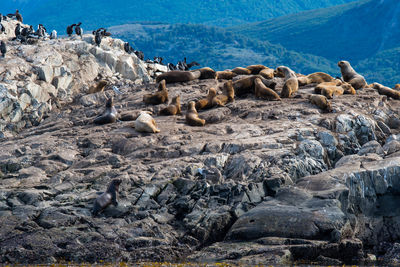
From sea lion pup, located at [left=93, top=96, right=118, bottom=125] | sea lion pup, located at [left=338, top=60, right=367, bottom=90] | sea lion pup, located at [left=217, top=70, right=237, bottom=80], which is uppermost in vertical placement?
sea lion pup, located at [left=217, top=70, right=237, bottom=80]

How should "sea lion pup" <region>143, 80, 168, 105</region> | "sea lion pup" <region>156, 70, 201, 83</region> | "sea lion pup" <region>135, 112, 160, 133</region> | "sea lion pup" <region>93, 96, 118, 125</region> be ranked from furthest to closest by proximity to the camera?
"sea lion pup" <region>156, 70, 201, 83</region>, "sea lion pup" <region>143, 80, 168, 105</region>, "sea lion pup" <region>93, 96, 118, 125</region>, "sea lion pup" <region>135, 112, 160, 133</region>

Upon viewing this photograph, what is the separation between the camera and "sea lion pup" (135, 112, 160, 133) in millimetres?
18047

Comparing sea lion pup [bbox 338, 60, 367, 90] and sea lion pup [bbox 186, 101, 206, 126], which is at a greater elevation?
sea lion pup [bbox 338, 60, 367, 90]

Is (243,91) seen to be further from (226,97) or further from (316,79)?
(316,79)

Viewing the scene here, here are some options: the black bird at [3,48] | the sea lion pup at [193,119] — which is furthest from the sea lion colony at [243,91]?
the black bird at [3,48]

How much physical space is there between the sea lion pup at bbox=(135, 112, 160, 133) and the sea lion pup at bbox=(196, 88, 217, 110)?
7.38 feet

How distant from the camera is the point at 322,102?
1923 cm

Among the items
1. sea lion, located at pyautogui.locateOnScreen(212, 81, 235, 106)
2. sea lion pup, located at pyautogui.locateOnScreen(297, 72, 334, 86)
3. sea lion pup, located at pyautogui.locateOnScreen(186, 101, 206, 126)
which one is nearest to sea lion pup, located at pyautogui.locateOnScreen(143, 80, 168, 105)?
sea lion, located at pyautogui.locateOnScreen(212, 81, 235, 106)

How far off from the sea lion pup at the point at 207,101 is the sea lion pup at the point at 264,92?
4.85 ft

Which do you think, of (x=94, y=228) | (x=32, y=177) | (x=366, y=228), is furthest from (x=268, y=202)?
(x=32, y=177)

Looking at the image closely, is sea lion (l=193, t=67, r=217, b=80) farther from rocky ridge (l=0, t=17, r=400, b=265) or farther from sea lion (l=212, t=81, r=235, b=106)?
rocky ridge (l=0, t=17, r=400, b=265)

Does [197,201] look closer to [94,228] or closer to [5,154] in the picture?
[94,228]

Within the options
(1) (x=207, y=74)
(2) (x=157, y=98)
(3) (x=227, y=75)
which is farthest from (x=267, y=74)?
(2) (x=157, y=98)

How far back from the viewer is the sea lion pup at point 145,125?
1805 cm
